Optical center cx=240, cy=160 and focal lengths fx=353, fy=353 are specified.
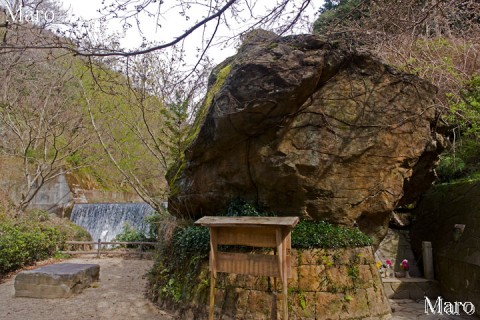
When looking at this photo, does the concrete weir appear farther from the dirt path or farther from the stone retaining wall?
the stone retaining wall

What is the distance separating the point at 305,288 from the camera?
5508mm

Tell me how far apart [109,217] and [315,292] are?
528 inches

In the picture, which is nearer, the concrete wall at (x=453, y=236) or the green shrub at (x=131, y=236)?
the concrete wall at (x=453, y=236)

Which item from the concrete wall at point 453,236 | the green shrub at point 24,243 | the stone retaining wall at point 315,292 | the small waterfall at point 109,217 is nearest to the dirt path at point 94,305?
the green shrub at point 24,243

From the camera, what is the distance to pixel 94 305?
696 cm

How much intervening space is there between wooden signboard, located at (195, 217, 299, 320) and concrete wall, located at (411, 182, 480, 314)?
13.2 ft

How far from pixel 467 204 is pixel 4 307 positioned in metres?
9.47

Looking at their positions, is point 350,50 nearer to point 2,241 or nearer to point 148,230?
point 2,241

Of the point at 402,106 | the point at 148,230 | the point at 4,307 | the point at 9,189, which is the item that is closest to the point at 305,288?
the point at 402,106

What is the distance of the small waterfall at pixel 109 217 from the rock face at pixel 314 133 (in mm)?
10450

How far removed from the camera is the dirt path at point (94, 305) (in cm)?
634

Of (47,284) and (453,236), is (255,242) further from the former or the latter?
(47,284)

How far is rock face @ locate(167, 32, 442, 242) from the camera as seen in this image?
5859mm

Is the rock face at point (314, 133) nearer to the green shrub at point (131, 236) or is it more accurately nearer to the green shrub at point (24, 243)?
the green shrub at point (24, 243)
